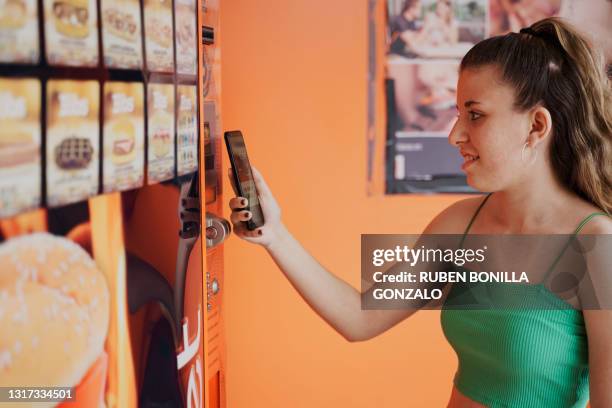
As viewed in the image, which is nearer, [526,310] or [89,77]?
[89,77]

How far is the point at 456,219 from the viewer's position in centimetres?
190

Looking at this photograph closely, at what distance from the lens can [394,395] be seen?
129 inches

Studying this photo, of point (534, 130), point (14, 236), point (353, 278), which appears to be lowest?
point (353, 278)

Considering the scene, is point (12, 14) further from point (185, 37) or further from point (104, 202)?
point (185, 37)

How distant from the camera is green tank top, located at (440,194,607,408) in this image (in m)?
1.63

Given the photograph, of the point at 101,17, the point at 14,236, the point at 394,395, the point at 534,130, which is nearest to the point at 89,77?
the point at 101,17

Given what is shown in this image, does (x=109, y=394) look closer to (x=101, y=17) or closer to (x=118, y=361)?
(x=118, y=361)

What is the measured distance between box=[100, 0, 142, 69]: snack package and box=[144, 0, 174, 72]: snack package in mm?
46

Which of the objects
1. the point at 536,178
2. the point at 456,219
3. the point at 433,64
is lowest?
the point at 456,219

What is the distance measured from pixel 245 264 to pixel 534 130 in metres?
1.77

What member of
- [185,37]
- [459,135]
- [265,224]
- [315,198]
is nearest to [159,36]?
[185,37]

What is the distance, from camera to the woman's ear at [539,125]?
1639 millimetres

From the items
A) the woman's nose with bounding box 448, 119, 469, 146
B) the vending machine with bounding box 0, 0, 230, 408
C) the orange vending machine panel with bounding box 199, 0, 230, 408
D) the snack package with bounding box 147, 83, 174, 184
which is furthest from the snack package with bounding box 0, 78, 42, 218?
the woman's nose with bounding box 448, 119, 469, 146

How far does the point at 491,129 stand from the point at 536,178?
0.14 m
